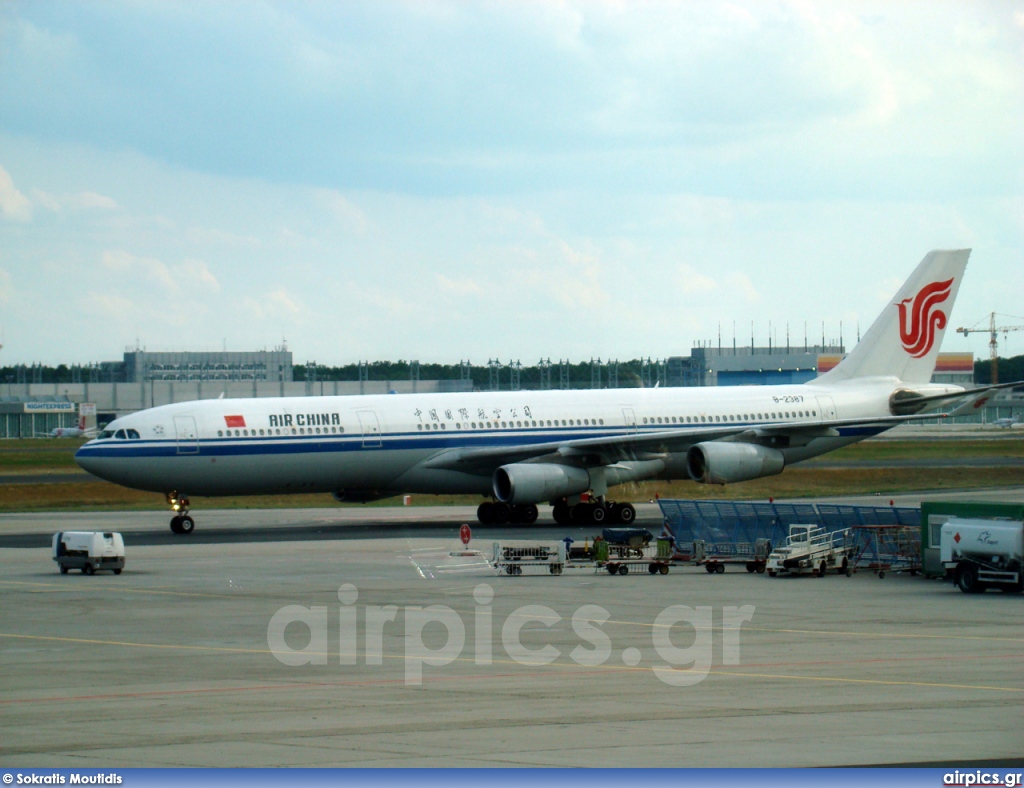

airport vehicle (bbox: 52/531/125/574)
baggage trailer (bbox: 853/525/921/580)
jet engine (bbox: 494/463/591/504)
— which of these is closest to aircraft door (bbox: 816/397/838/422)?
jet engine (bbox: 494/463/591/504)

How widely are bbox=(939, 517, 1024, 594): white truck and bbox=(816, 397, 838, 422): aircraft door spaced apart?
24.5 meters

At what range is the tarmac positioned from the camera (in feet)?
50.4

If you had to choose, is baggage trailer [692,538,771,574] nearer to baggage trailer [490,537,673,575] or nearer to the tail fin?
baggage trailer [490,537,673,575]

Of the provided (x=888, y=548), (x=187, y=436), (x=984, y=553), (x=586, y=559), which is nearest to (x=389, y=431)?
(x=187, y=436)

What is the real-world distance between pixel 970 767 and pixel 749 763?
2.20 m

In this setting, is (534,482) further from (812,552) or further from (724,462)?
(812,552)

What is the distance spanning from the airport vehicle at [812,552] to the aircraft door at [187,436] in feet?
72.1

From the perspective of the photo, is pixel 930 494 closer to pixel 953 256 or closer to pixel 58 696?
pixel 953 256

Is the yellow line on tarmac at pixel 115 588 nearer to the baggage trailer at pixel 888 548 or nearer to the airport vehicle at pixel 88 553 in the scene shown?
the airport vehicle at pixel 88 553

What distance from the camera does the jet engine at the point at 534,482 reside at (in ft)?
163

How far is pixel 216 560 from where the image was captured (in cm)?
4019

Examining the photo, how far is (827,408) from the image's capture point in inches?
2277

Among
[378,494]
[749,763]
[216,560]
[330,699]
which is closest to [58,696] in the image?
[330,699]

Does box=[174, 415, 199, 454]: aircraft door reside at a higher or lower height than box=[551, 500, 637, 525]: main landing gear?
higher
